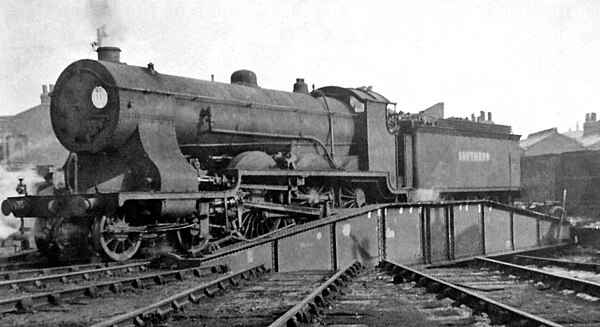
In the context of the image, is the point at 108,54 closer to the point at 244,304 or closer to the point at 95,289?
the point at 95,289

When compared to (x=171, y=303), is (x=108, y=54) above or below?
above

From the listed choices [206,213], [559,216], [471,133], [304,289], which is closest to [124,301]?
[304,289]

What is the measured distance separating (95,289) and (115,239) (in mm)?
2171

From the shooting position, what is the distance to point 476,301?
19.7 ft

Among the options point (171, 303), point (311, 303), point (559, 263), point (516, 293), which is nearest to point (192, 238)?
point (171, 303)

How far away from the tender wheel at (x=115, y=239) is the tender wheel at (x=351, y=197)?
15.2ft

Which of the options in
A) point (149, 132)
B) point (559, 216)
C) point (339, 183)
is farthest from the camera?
point (559, 216)

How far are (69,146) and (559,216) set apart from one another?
13788mm

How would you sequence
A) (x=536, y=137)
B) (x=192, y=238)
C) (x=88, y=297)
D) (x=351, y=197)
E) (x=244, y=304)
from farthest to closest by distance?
(x=536, y=137) → (x=351, y=197) → (x=192, y=238) → (x=88, y=297) → (x=244, y=304)

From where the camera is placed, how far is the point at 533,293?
285 inches

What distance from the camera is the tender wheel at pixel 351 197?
12.4 meters

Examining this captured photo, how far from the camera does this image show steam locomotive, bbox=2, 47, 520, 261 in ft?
28.8

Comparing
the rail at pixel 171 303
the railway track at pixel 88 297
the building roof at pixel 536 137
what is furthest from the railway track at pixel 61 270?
the building roof at pixel 536 137

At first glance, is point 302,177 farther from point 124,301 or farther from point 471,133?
point 471,133
